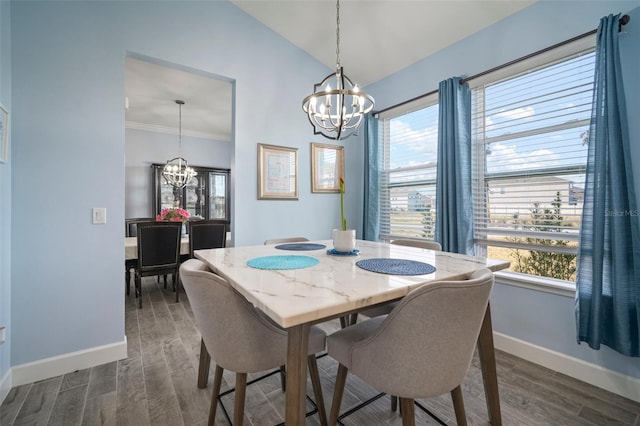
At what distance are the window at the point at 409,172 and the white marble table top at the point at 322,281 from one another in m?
1.36

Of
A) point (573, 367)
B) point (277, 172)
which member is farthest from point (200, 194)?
point (573, 367)

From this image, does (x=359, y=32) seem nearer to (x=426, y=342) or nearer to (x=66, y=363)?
(x=426, y=342)

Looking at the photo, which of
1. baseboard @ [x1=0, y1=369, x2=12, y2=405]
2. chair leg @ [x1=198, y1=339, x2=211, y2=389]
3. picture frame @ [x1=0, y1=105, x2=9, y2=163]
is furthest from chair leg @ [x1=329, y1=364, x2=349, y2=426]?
picture frame @ [x1=0, y1=105, x2=9, y2=163]

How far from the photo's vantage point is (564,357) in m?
1.94

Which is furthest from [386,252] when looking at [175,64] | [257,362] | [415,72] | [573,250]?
[175,64]

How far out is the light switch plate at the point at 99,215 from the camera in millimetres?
2064

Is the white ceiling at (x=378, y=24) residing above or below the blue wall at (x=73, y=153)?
above

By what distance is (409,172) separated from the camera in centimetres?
319

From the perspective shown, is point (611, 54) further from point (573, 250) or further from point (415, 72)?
point (415, 72)

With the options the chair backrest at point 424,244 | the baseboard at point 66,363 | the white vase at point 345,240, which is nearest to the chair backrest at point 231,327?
the white vase at point 345,240

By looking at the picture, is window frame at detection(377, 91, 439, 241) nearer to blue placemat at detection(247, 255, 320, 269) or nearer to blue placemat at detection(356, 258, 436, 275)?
blue placemat at detection(356, 258, 436, 275)

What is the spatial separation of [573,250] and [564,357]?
731 millimetres

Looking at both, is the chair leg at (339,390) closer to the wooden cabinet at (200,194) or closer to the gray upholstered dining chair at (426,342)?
the gray upholstered dining chair at (426,342)

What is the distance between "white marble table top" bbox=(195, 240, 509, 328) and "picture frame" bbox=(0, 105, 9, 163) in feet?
4.15
